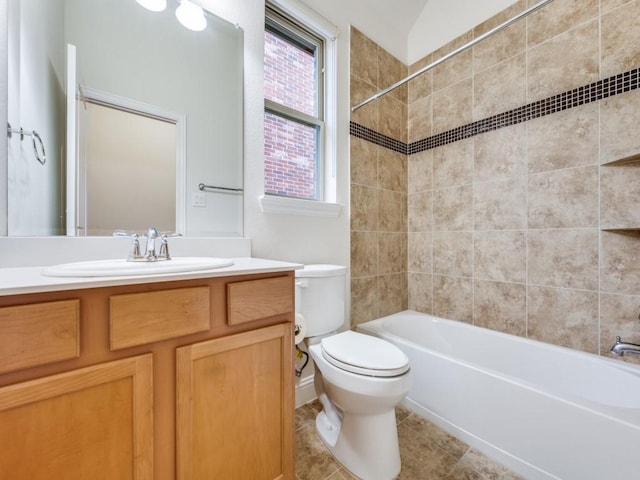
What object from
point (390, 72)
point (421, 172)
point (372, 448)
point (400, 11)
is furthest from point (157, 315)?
point (400, 11)

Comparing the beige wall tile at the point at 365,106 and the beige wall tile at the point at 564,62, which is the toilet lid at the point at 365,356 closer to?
the beige wall tile at the point at 365,106

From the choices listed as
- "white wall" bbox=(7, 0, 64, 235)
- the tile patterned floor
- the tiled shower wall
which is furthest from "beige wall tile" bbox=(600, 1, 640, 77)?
"white wall" bbox=(7, 0, 64, 235)

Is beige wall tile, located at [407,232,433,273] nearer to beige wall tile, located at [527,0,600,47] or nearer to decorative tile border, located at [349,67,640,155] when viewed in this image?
decorative tile border, located at [349,67,640,155]

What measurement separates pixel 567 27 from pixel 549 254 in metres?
1.26

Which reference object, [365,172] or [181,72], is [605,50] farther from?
[181,72]

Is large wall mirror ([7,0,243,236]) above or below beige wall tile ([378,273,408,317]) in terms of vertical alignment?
above

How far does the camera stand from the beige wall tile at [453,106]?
6.43ft

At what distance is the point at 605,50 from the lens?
1432 mm

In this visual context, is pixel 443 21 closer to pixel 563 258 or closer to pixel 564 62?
pixel 564 62

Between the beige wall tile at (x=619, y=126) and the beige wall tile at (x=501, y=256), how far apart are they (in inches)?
22.0

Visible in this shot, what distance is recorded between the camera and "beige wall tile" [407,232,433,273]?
2.21m

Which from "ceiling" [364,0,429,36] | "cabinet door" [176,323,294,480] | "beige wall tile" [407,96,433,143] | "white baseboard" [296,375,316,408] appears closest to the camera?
"cabinet door" [176,323,294,480]

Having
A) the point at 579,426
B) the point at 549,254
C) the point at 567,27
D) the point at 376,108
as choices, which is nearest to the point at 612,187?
the point at 549,254

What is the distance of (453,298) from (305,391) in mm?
1235
